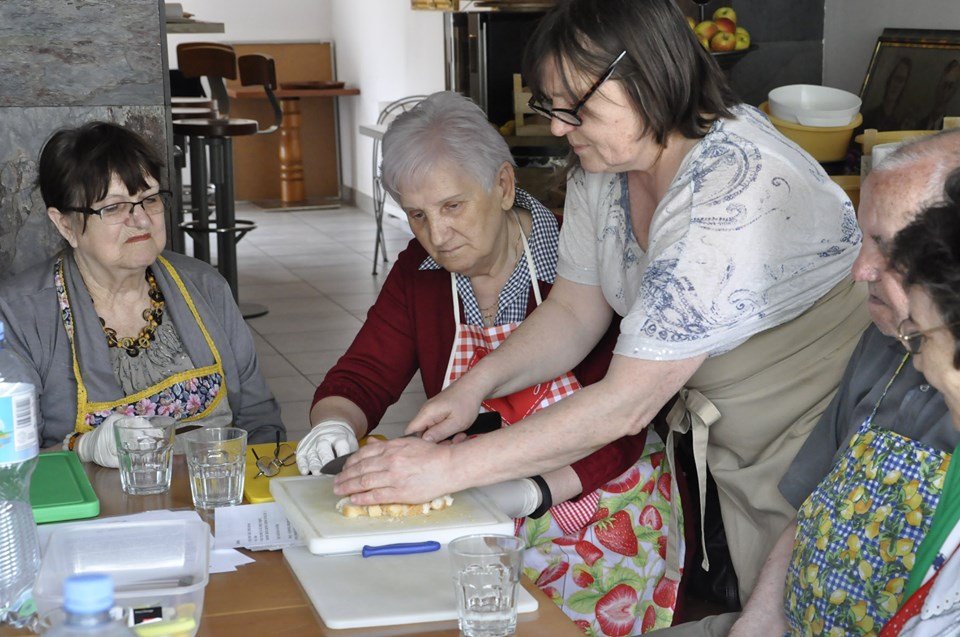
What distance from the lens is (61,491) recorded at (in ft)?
5.80

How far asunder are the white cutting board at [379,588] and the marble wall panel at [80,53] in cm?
186

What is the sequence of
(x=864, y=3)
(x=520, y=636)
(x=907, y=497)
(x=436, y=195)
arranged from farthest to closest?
(x=864, y=3), (x=436, y=195), (x=907, y=497), (x=520, y=636)

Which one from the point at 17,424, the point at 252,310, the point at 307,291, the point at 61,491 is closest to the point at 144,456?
the point at 61,491

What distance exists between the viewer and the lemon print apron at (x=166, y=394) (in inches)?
90.9

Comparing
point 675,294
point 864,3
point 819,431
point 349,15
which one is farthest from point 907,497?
point 349,15

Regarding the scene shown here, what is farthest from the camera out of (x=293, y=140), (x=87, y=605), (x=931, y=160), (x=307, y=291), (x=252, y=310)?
(x=293, y=140)

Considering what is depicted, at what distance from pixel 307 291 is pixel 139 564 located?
5676mm

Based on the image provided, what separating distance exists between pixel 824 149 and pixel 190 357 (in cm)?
224

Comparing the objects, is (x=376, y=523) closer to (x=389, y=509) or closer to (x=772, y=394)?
(x=389, y=509)

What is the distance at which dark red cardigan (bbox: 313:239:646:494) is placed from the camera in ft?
7.52

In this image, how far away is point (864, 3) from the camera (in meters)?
4.46

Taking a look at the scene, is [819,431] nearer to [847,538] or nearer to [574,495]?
[847,538]

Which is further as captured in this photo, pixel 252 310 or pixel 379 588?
pixel 252 310

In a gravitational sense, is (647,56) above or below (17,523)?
above
